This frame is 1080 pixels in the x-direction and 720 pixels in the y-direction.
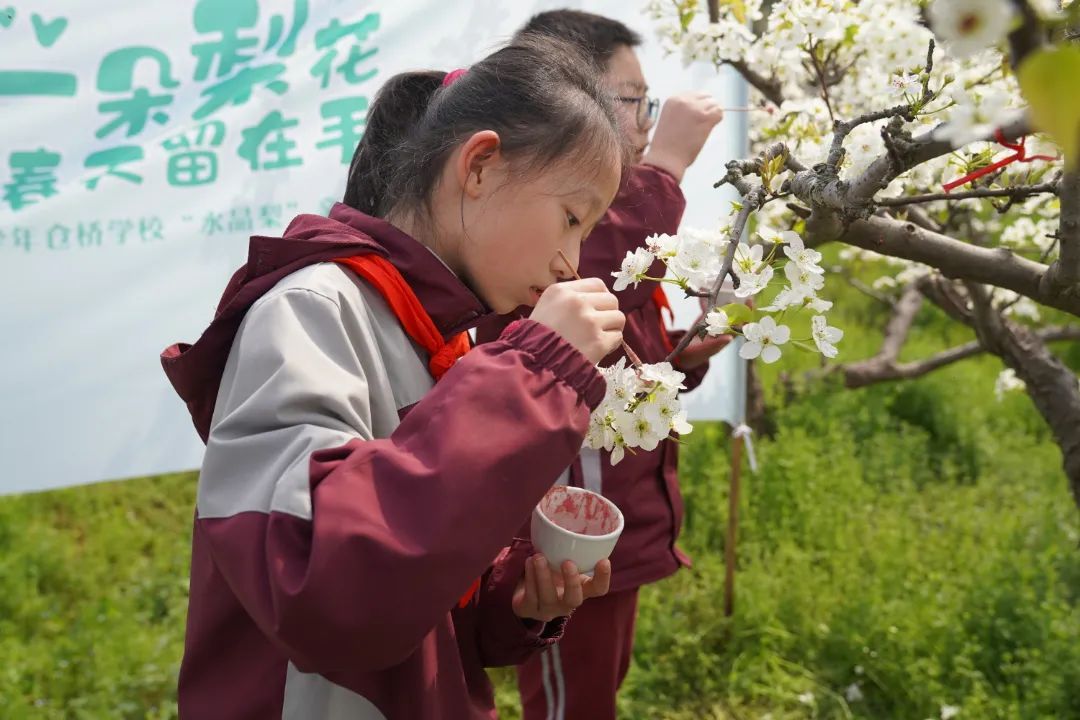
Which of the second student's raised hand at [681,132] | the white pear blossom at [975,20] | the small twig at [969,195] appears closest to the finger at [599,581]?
the small twig at [969,195]

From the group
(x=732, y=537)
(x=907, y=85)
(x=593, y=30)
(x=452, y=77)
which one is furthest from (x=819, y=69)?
(x=732, y=537)

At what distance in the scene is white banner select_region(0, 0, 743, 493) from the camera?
7.72 feet

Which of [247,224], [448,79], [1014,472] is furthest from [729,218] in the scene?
[1014,472]

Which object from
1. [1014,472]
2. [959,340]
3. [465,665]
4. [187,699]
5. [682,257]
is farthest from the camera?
[959,340]

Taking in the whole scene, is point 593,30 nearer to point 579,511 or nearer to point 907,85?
point 907,85

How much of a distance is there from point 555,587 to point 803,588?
1.87 meters

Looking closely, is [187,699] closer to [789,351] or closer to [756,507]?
[756,507]

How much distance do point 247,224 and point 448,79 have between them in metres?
1.49

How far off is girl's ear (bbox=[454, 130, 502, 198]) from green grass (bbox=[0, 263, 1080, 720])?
1.85 meters

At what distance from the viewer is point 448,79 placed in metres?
1.25

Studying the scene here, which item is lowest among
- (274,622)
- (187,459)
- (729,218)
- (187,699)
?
(187,459)

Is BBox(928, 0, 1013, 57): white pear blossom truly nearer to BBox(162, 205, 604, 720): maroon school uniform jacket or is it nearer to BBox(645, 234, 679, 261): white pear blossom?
BBox(162, 205, 604, 720): maroon school uniform jacket

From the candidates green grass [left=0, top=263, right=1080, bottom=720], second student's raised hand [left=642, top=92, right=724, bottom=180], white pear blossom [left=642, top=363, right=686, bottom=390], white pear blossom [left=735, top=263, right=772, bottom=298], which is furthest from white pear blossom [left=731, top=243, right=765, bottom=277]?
green grass [left=0, top=263, right=1080, bottom=720]

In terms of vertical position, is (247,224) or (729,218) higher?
(729,218)
